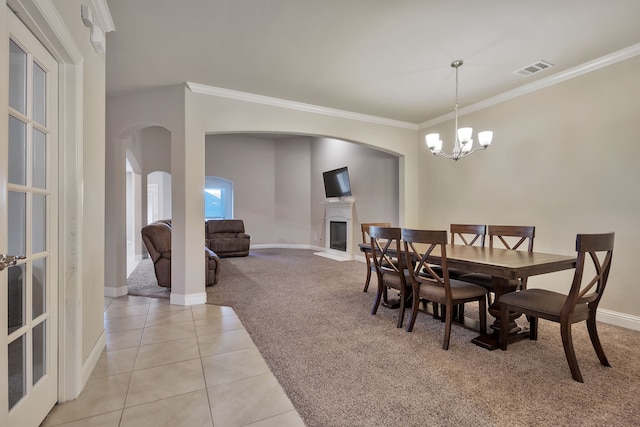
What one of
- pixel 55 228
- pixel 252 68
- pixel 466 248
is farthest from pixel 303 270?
pixel 55 228

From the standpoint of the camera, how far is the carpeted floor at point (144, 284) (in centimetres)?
407

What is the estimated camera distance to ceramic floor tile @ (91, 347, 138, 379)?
6.81 feet

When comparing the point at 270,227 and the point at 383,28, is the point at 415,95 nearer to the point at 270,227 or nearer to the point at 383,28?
the point at 383,28

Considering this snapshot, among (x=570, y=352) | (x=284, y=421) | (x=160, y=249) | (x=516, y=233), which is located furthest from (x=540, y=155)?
(x=160, y=249)

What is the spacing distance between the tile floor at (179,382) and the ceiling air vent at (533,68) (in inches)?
148

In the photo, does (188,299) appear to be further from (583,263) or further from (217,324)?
(583,263)

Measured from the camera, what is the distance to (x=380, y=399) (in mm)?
1773

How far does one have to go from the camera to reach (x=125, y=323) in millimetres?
2984

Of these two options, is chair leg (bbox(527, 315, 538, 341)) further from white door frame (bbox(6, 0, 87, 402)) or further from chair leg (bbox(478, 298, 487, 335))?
white door frame (bbox(6, 0, 87, 402))

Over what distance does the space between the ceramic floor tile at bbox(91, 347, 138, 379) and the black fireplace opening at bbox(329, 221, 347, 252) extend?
5.29 m

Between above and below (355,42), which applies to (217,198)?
below

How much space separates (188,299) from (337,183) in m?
4.65

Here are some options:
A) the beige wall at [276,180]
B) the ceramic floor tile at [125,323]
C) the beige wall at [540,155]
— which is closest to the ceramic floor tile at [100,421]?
the ceramic floor tile at [125,323]

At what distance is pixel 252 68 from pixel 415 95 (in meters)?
→ 2.09
